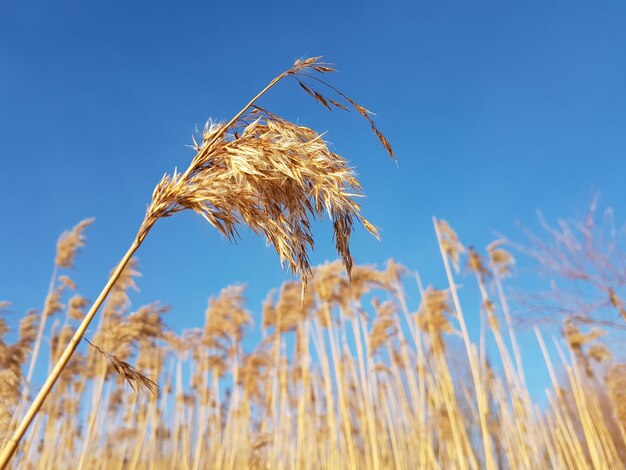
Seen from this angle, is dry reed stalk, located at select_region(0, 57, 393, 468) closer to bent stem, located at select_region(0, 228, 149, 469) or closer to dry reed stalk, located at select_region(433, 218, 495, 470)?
bent stem, located at select_region(0, 228, 149, 469)

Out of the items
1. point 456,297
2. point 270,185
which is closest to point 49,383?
point 270,185

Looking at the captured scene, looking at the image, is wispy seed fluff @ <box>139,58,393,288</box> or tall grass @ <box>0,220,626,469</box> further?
tall grass @ <box>0,220,626,469</box>

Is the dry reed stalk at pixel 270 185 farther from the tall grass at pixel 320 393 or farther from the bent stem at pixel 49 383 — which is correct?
the tall grass at pixel 320 393

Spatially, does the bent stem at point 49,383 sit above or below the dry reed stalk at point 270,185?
below

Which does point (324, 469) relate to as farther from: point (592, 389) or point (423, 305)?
point (592, 389)

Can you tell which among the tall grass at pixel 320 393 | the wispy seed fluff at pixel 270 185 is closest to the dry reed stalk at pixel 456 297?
the tall grass at pixel 320 393

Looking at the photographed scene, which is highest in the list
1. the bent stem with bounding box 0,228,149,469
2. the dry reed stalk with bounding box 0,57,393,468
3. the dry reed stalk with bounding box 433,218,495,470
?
the dry reed stalk with bounding box 433,218,495,470

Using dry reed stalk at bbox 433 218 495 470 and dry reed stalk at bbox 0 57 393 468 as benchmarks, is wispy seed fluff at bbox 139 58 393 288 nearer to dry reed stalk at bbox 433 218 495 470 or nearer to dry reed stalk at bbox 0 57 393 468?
dry reed stalk at bbox 0 57 393 468

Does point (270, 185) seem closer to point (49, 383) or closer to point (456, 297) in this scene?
point (49, 383)

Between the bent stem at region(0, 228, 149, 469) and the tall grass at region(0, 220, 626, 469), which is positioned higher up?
the tall grass at region(0, 220, 626, 469)

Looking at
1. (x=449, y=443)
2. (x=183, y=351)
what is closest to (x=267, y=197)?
(x=449, y=443)

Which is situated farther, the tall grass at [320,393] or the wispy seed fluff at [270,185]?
the tall grass at [320,393]

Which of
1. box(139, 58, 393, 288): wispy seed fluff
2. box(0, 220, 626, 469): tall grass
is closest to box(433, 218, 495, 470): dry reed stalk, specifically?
box(0, 220, 626, 469): tall grass

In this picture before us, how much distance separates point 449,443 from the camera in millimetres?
8367
